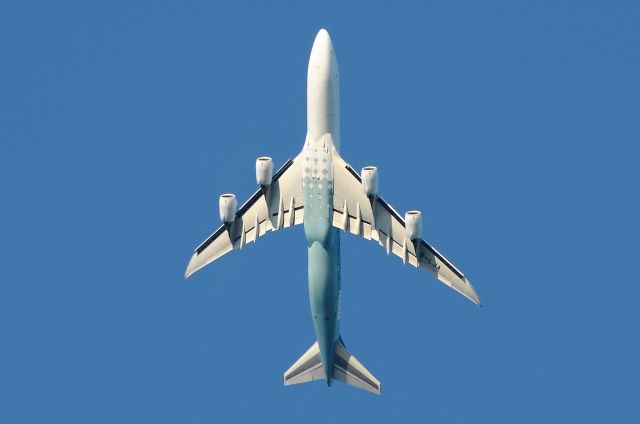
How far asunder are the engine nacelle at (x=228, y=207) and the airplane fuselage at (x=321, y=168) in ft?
11.3

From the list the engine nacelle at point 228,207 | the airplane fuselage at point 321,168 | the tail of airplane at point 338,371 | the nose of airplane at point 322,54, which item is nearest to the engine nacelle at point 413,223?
the airplane fuselage at point 321,168

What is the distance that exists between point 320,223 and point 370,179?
2.83 meters

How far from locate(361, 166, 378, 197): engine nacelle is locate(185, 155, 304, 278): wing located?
330 cm

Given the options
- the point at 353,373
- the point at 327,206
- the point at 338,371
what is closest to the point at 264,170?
the point at 327,206

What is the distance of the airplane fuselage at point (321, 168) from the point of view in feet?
287

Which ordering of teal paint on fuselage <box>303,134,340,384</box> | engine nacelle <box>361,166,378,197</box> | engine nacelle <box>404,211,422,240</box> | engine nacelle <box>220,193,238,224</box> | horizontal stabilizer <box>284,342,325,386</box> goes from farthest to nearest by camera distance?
horizontal stabilizer <box>284,342,325,386</box>, engine nacelle <box>220,193,238,224</box>, teal paint on fuselage <box>303,134,340,384</box>, engine nacelle <box>361,166,378,197</box>, engine nacelle <box>404,211,422,240</box>

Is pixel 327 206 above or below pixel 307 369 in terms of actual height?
above

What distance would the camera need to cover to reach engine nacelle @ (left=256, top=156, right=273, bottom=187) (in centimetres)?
8881

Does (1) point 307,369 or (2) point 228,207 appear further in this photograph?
(1) point 307,369

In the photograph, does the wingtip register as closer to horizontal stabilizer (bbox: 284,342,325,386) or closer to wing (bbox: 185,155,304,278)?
wing (bbox: 185,155,304,278)

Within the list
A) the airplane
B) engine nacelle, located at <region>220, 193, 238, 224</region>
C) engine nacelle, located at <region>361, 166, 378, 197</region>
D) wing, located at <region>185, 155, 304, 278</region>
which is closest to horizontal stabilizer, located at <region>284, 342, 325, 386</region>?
the airplane

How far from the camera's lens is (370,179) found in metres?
86.9

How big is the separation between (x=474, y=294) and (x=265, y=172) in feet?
33.5

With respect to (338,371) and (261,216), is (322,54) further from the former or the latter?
(338,371)
